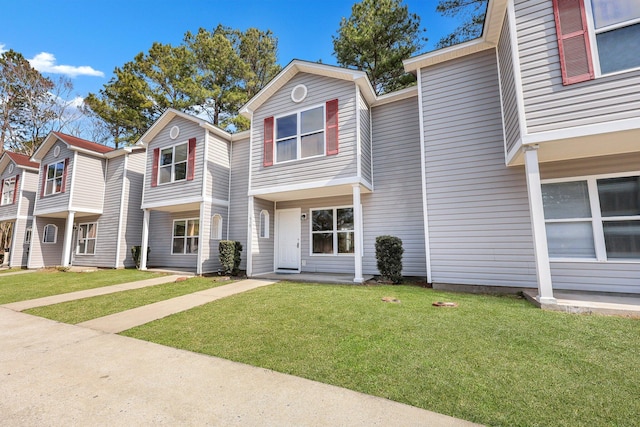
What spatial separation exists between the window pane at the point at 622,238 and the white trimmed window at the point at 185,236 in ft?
42.6

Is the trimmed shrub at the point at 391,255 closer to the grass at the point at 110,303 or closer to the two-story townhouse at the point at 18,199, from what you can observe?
the grass at the point at 110,303

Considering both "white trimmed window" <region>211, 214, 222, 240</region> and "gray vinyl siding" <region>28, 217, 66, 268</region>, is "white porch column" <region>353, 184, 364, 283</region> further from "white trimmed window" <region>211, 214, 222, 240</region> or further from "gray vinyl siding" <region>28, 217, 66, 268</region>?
"gray vinyl siding" <region>28, 217, 66, 268</region>

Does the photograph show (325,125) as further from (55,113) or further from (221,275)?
(55,113)

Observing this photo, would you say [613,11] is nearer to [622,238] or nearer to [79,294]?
[622,238]

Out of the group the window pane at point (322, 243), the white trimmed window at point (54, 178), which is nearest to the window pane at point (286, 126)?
the window pane at point (322, 243)

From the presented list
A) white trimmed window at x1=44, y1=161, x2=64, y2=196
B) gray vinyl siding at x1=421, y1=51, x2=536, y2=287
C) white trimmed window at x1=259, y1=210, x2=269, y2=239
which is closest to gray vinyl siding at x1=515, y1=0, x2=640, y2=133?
gray vinyl siding at x1=421, y1=51, x2=536, y2=287

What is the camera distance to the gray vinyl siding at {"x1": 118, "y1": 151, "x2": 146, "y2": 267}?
43.4ft

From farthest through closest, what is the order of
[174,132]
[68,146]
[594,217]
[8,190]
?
1. [8,190]
2. [68,146]
3. [174,132]
4. [594,217]

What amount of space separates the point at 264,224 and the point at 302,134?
11.9 ft

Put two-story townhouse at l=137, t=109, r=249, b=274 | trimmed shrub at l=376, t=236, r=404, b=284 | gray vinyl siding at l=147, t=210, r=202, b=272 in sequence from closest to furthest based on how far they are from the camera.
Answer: trimmed shrub at l=376, t=236, r=404, b=284
two-story townhouse at l=137, t=109, r=249, b=274
gray vinyl siding at l=147, t=210, r=202, b=272

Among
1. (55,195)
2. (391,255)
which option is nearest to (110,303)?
(391,255)

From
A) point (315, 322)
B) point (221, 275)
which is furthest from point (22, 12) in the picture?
point (315, 322)

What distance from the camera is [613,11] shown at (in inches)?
188

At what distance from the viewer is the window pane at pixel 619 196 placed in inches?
218
